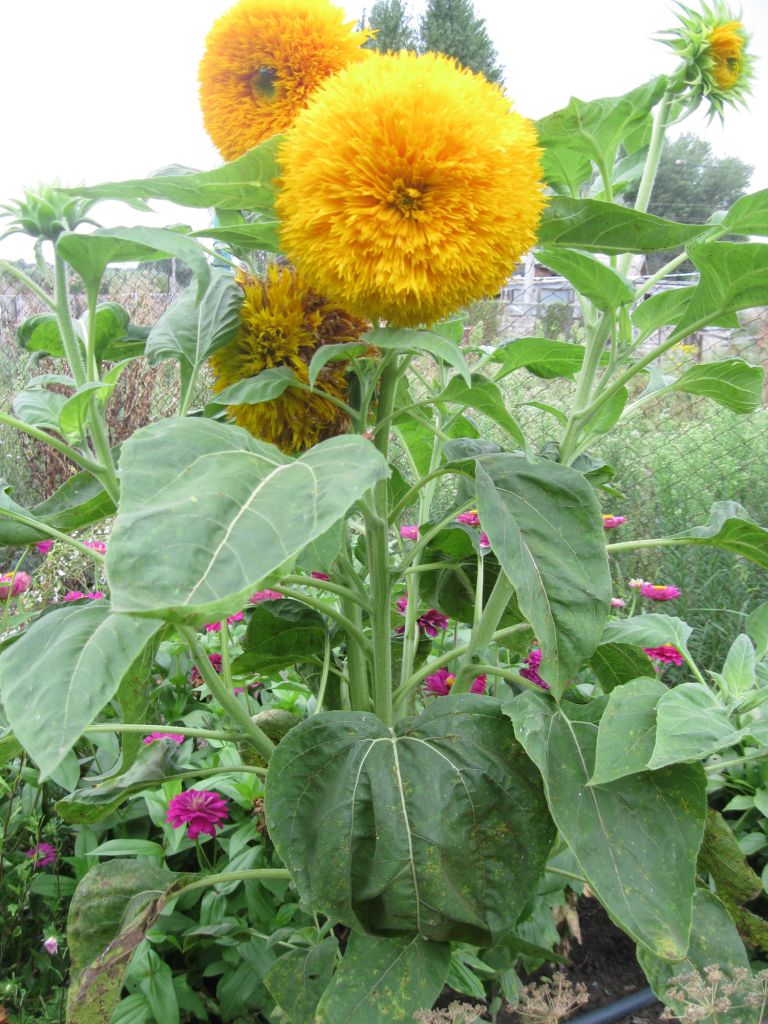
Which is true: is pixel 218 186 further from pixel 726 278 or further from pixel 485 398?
pixel 726 278

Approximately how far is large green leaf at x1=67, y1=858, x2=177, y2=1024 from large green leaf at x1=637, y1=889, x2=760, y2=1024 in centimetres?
48

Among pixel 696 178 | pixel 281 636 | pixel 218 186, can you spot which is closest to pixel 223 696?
pixel 281 636

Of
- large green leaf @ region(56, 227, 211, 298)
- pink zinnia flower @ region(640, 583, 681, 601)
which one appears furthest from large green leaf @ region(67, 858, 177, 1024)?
pink zinnia flower @ region(640, 583, 681, 601)

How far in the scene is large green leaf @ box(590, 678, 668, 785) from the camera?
0.64 metres

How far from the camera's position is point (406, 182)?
1.63ft

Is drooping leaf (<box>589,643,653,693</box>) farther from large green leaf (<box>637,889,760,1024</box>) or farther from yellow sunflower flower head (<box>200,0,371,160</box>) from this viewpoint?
yellow sunflower flower head (<box>200,0,371,160</box>)

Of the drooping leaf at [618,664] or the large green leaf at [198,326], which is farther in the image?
the drooping leaf at [618,664]

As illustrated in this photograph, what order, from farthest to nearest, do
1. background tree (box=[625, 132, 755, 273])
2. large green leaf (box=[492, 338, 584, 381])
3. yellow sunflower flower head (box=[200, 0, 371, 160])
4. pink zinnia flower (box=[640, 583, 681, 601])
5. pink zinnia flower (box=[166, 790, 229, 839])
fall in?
background tree (box=[625, 132, 755, 273]) < pink zinnia flower (box=[640, 583, 681, 601]) < pink zinnia flower (box=[166, 790, 229, 839]) < large green leaf (box=[492, 338, 584, 381]) < yellow sunflower flower head (box=[200, 0, 371, 160])

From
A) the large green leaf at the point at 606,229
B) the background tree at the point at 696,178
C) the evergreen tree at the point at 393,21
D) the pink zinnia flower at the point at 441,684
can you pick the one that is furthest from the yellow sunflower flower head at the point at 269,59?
the background tree at the point at 696,178

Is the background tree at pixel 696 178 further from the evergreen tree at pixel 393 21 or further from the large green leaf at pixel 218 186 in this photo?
the large green leaf at pixel 218 186

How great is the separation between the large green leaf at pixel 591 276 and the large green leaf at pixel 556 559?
0.50ft

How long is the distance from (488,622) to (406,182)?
0.44 m

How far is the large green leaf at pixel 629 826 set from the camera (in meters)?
0.60

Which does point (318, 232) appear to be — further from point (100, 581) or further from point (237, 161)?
point (100, 581)
